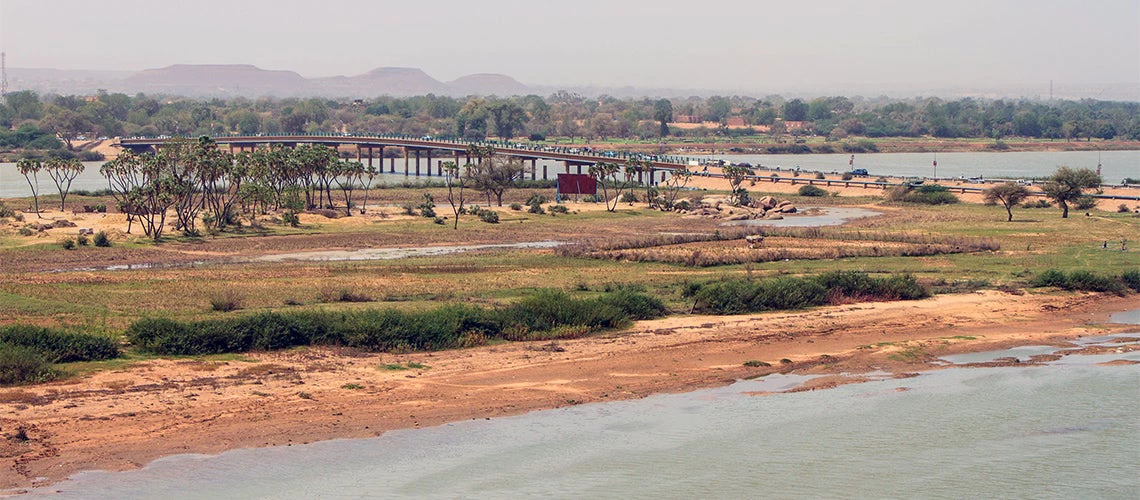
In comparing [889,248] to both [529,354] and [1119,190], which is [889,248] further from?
[1119,190]

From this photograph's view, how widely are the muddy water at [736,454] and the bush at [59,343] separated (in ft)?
21.0

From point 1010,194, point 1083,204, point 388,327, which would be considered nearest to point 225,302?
point 388,327

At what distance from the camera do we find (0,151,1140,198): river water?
411ft

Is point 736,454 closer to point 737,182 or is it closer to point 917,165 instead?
point 737,182

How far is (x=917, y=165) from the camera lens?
155750mm

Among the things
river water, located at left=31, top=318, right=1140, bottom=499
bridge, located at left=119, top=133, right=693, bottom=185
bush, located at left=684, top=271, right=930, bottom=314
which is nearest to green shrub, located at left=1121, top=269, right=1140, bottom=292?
bush, located at left=684, top=271, right=930, bottom=314

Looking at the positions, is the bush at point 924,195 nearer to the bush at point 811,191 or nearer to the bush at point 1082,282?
the bush at point 811,191

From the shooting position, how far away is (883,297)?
37625 millimetres

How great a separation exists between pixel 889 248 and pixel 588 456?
34906 millimetres

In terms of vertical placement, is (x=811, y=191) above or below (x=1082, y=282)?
below

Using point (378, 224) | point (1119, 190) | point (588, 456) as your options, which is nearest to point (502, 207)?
point (378, 224)

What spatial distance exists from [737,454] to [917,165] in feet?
464

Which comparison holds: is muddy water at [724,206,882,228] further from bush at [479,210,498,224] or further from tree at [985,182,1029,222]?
bush at [479,210,498,224]

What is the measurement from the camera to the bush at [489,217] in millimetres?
75250
